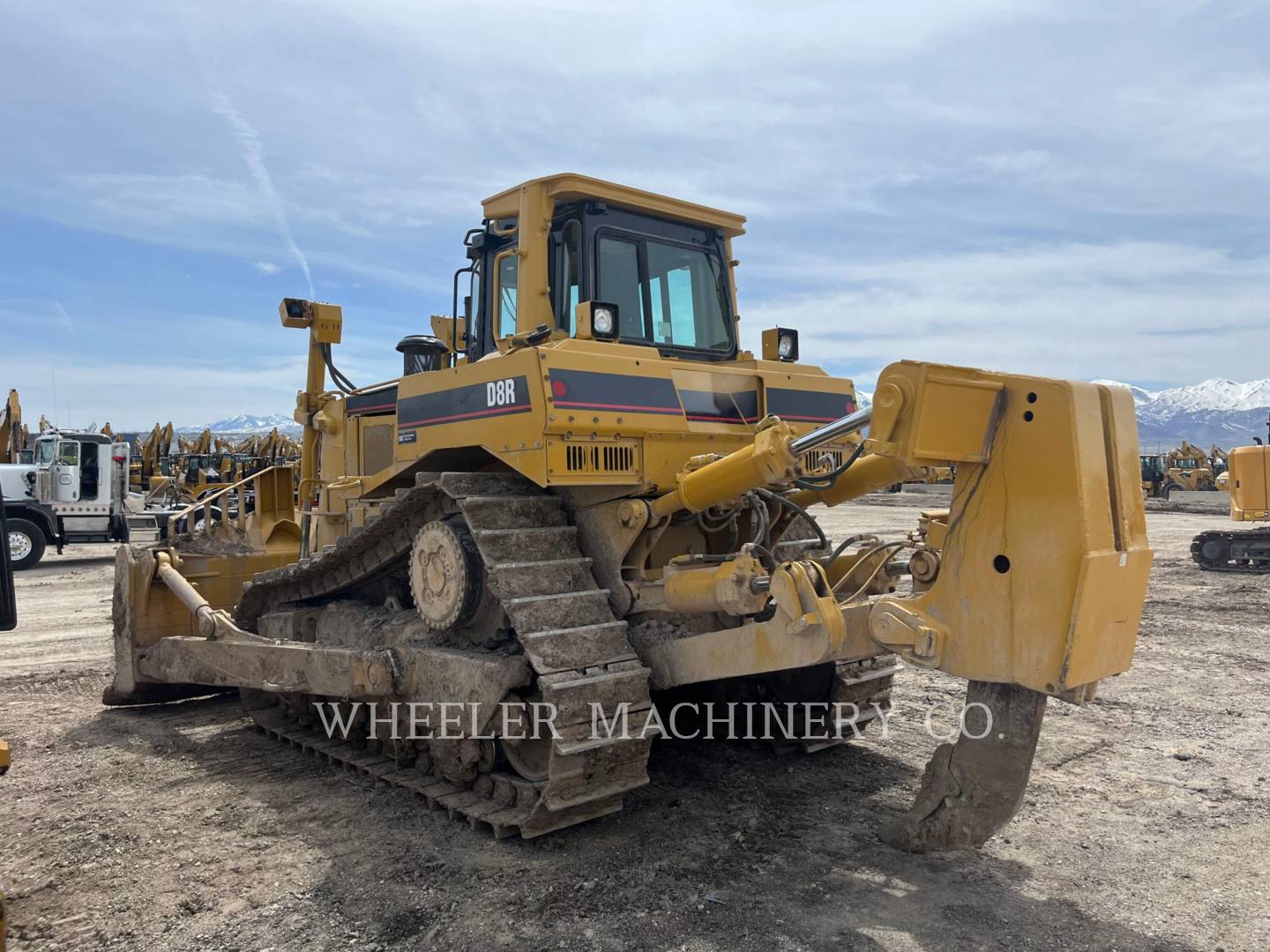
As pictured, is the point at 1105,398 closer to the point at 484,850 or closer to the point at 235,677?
the point at 484,850

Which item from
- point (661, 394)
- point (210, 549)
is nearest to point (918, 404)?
point (661, 394)

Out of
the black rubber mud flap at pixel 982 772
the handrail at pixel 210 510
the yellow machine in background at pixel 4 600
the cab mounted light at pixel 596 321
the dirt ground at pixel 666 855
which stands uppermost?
the cab mounted light at pixel 596 321

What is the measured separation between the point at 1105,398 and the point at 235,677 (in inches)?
212

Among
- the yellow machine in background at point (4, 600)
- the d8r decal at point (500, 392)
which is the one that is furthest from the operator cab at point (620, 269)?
the yellow machine in background at point (4, 600)

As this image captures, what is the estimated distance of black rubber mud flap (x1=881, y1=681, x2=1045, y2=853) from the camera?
3986 mm

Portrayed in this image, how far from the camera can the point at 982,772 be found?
13.5 ft

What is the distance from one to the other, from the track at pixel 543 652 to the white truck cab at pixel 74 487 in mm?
16201

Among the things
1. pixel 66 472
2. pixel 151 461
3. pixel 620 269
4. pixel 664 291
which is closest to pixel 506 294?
pixel 620 269

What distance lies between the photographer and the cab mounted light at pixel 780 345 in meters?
6.64

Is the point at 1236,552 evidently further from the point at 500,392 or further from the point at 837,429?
the point at 500,392

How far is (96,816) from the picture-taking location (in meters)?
5.30

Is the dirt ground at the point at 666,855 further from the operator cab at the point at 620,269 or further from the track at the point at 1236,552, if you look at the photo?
the track at the point at 1236,552

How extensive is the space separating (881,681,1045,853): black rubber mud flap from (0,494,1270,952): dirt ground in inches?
11.4

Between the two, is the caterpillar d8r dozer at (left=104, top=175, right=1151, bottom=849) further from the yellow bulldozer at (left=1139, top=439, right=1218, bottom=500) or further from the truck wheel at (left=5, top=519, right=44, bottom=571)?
the yellow bulldozer at (left=1139, top=439, right=1218, bottom=500)
